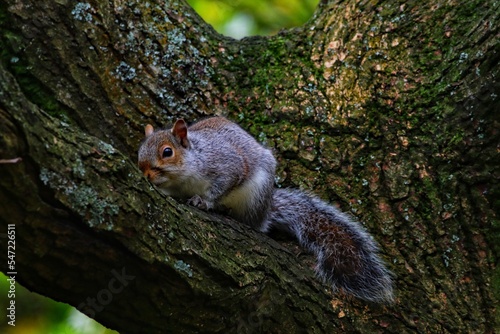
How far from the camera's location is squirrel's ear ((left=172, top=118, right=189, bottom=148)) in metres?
3.18

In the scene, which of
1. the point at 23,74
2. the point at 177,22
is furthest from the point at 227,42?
the point at 23,74

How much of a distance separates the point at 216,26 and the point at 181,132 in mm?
1416

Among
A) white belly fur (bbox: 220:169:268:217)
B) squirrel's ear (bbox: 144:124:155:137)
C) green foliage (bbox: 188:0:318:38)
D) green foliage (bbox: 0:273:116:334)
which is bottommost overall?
green foliage (bbox: 0:273:116:334)

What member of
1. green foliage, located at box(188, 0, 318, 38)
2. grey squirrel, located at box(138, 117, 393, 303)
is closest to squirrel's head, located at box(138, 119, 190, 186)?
grey squirrel, located at box(138, 117, 393, 303)

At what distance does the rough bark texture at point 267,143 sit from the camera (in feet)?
6.48

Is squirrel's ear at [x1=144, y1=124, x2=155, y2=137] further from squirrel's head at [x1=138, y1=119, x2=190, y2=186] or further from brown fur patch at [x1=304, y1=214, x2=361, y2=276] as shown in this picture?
brown fur patch at [x1=304, y1=214, x2=361, y2=276]

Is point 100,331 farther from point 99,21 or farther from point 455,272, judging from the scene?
point 455,272

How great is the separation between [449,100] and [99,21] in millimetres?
1640

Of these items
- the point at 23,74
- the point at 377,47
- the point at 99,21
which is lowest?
the point at 23,74

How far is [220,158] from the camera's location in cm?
342

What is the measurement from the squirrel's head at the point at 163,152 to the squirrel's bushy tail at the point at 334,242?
1.70 ft

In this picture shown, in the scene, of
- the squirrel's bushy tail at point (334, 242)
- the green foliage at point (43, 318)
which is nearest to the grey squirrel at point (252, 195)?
the squirrel's bushy tail at point (334, 242)

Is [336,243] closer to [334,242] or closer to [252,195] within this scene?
[334,242]

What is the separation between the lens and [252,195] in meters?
3.28
